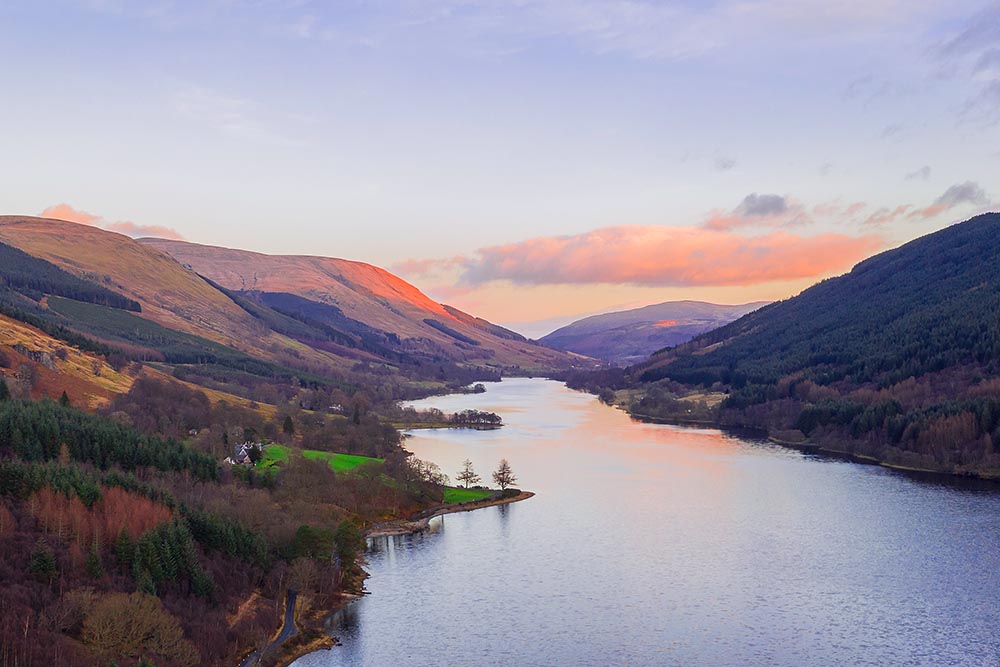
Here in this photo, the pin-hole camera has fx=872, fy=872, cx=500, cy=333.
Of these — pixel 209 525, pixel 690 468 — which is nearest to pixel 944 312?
pixel 690 468

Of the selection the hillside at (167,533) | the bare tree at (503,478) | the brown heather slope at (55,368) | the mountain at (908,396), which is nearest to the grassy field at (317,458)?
the hillside at (167,533)

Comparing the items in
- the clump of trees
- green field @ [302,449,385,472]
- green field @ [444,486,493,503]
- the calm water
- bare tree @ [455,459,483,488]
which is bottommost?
the calm water

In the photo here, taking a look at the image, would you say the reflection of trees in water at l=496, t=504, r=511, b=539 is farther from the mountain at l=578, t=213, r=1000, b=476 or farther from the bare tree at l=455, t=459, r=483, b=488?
the mountain at l=578, t=213, r=1000, b=476

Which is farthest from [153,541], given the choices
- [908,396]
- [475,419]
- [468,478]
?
[475,419]

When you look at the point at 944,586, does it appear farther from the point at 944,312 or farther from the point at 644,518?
the point at 944,312

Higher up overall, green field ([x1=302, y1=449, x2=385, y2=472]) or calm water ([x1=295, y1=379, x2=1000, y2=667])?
green field ([x1=302, y1=449, x2=385, y2=472])

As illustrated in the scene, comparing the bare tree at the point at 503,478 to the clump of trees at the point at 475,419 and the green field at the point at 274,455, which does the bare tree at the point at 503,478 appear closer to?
the green field at the point at 274,455

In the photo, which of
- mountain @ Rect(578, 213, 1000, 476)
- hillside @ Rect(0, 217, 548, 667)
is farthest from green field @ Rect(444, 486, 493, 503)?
mountain @ Rect(578, 213, 1000, 476)

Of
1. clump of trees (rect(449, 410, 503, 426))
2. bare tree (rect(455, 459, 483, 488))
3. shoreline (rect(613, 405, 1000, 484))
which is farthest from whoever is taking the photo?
clump of trees (rect(449, 410, 503, 426))
